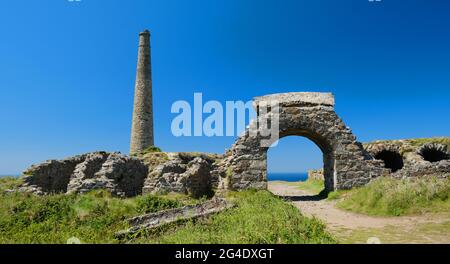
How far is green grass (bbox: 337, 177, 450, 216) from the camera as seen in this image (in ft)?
33.8

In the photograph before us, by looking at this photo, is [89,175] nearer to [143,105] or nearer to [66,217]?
[66,217]

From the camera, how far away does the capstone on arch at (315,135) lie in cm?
1581

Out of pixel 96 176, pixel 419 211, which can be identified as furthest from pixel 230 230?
pixel 96 176

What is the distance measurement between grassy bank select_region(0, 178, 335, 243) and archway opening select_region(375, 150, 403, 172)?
1484 centimetres

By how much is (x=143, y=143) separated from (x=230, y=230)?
28.1 m

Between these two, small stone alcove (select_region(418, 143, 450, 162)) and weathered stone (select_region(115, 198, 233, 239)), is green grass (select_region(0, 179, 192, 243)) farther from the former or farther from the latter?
small stone alcove (select_region(418, 143, 450, 162))

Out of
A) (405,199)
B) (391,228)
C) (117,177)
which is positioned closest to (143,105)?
(117,177)

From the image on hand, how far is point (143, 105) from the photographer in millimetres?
34844

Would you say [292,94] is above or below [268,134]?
above

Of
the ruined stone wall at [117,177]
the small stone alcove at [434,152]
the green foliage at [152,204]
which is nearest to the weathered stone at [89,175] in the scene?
the ruined stone wall at [117,177]

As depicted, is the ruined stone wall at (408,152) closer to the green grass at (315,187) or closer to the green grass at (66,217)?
the green grass at (315,187)

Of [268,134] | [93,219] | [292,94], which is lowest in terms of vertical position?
[93,219]
